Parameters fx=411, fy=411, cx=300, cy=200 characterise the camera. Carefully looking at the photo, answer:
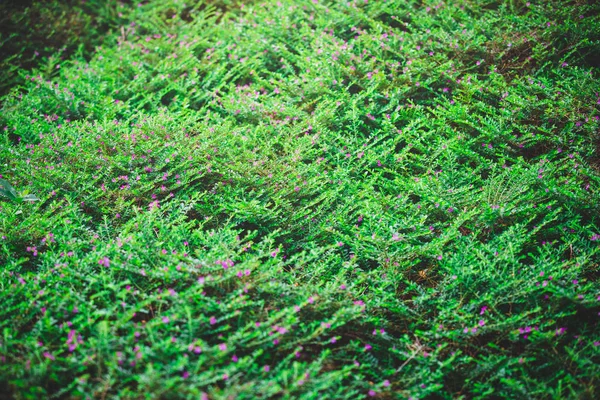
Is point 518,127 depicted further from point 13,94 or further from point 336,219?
point 13,94

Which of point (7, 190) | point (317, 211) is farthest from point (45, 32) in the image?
point (317, 211)

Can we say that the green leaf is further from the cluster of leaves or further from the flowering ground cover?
the cluster of leaves

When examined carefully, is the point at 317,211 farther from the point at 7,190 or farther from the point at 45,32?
the point at 45,32

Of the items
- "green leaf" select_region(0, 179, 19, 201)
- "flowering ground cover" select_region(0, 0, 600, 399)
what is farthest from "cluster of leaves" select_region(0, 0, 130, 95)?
"green leaf" select_region(0, 179, 19, 201)

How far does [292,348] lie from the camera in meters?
1.81

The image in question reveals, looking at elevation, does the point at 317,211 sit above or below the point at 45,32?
below

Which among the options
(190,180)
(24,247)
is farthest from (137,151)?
(24,247)

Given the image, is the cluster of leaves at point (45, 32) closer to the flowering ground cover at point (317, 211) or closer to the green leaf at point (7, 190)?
the flowering ground cover at point (317, 211)

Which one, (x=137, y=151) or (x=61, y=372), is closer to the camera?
(x=61, y=372)

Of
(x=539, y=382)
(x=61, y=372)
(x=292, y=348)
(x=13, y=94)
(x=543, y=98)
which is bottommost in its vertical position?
(x=539, y=382)

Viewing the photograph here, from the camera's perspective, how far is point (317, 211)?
2.42m

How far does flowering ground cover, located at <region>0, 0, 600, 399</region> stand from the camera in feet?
5.74

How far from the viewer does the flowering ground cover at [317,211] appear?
68.9 inches

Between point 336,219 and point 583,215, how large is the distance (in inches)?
54.8
